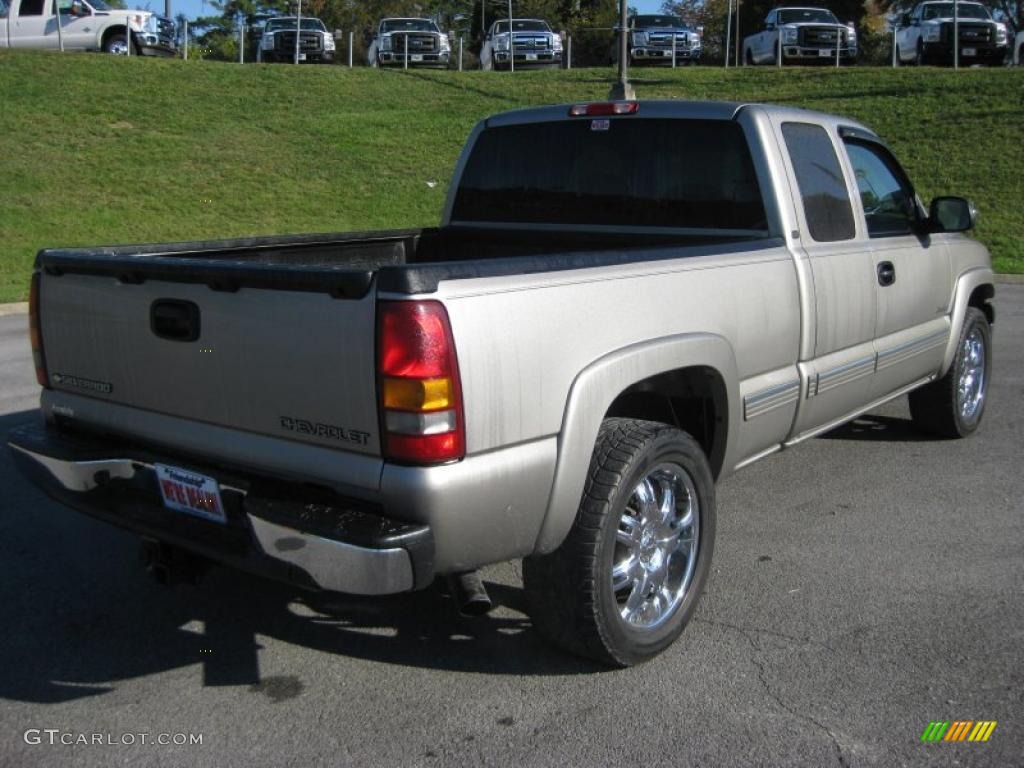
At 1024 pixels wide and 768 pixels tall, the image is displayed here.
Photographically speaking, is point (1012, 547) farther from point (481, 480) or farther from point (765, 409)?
point (481, 480)

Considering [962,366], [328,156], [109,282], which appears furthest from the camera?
[328,156]

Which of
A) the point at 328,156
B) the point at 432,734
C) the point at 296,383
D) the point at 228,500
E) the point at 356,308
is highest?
the point at 328,156

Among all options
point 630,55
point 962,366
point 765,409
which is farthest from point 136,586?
point 630,55

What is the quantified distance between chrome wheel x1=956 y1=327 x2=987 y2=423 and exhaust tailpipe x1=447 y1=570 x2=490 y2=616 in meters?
4.08

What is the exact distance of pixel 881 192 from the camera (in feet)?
18.0

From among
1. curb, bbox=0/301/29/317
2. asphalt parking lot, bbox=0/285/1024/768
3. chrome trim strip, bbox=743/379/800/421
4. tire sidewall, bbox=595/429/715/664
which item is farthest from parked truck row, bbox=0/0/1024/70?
tire sidewall, bbox=595/429/715/664

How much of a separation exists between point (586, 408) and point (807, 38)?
28.8 m

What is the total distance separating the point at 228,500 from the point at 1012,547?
134 inches

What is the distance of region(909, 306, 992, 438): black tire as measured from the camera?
625cm

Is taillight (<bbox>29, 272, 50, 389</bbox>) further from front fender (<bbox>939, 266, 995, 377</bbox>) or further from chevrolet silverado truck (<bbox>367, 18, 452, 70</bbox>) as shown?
chevrolet silverado truck (<bbox>367, 18, 452, 70</bbox>)

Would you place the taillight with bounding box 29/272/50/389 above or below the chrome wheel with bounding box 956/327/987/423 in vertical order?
above

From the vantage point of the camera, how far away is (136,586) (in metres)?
4.34

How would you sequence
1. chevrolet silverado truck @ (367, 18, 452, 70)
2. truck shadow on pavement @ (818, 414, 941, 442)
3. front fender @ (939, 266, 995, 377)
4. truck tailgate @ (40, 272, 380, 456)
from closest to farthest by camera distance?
truck tailgate @ (40, 272, 380, 456) < front fender @ (939, 266, 995, 377) < truck shadow on pavement @ (818, 414, 941, 442) < chevrolet silverado truck @ (367, 18, 452, 70)

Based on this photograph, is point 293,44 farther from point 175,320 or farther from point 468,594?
point 468,594
